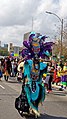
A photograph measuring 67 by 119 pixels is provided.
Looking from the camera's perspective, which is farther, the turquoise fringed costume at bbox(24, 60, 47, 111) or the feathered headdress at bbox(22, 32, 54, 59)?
the feathered headdress at bbox(22, 32, 54, 59)

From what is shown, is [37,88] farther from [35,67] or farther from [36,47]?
[36,47]

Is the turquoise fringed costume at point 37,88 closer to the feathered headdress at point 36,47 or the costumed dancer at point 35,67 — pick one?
the costumed dancer at point 35,67

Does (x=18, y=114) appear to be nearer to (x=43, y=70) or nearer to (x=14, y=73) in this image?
(x=43, y=70)

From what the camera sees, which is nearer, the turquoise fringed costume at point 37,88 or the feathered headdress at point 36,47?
the turquoise fringed costume at point 37,88

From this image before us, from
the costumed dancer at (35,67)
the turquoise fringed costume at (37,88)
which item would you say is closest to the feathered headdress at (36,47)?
the costumed dancer at (35,67)

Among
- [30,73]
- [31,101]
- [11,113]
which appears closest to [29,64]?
[30,73]

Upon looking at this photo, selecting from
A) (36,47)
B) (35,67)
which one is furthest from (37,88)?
(36,47)

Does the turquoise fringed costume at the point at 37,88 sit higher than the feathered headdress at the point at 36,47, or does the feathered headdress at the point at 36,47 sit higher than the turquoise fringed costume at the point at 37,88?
the feathered headdress at the point at 36,47

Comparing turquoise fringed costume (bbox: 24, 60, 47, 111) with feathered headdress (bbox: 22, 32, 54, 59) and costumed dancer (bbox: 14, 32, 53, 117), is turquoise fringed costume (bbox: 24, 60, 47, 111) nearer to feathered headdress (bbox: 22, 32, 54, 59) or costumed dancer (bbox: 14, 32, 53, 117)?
costumed dancer (bbox: 14, 32, 53, 117)

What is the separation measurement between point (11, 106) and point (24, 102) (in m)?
1.99

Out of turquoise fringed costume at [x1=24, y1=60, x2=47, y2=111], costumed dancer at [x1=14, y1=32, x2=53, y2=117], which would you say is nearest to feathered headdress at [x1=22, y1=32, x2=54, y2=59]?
costumed dancer at [x1=14, y1=32, x2=53, y2=117]

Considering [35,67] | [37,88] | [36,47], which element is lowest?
[37,88]

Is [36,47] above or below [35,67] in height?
above

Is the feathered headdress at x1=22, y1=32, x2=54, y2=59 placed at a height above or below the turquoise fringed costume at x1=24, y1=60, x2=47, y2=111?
above
